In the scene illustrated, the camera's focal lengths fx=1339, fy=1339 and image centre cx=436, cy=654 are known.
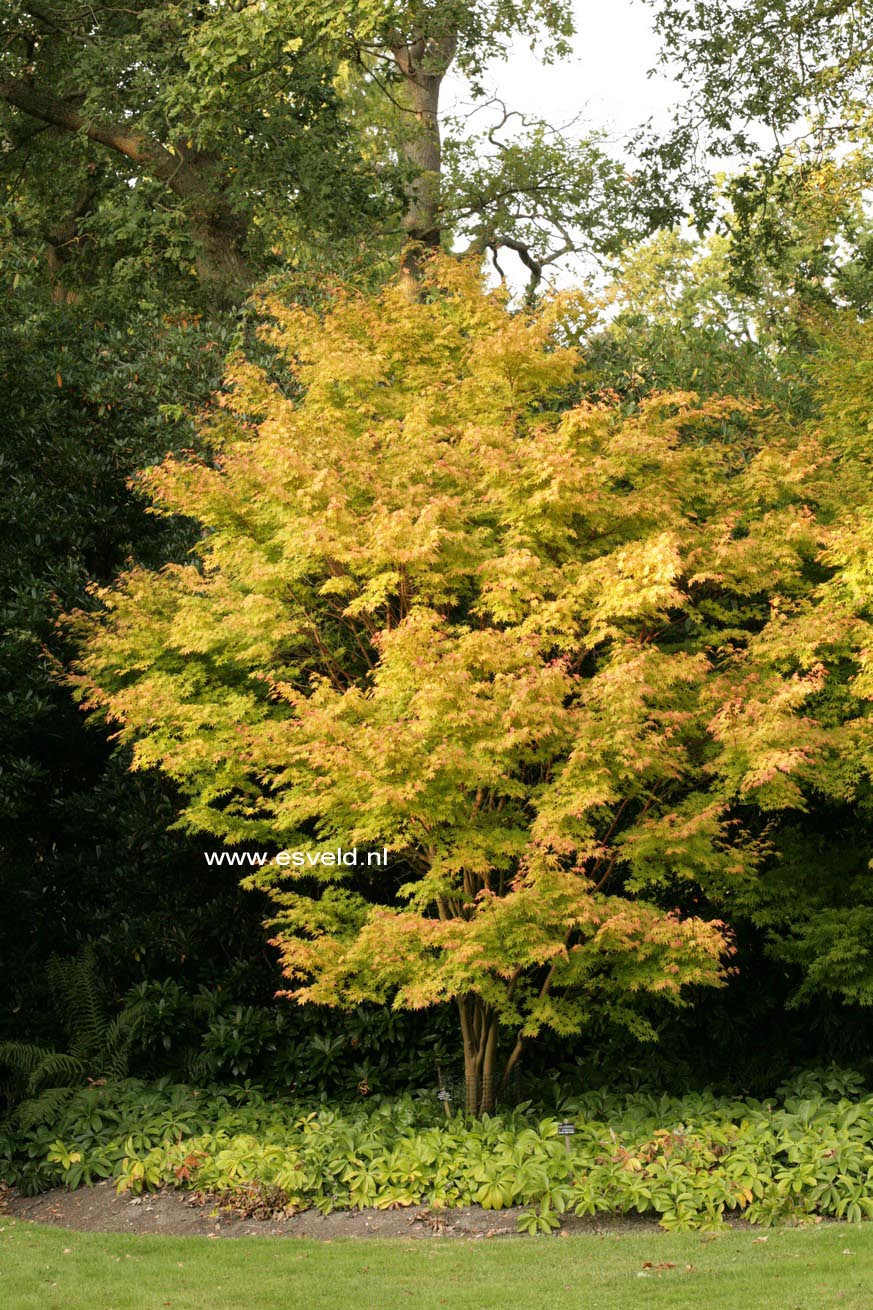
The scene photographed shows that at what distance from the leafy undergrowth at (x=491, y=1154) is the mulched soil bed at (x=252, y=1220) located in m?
0.10

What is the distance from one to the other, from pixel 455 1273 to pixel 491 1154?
2.03 m

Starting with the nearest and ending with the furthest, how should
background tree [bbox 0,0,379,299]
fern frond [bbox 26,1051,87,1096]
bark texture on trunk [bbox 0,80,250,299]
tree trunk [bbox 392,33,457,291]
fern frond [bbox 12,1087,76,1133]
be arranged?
1. fern frond [bbox 12,1087,76,1133]
2. fern frond [bbox 26,1051,87,1096]
3. background tree [bbox 0,0,379,299]
4. bark texture on trunk [bbox 0,80,250,299]
5. tree trunk [bbox 392,33,457,291]

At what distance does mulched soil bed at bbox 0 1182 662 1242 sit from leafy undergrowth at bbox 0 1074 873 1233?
10cm

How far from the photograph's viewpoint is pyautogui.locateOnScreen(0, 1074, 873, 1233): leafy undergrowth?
9.05 meters

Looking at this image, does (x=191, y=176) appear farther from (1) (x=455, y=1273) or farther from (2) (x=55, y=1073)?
(1) (x=455, y=1273)

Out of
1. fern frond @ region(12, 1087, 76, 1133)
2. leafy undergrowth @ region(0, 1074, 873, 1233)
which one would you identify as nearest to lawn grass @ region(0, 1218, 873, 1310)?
leafy undergrowth @ region(0, 1074, 873, 1233)

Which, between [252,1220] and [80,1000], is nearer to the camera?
[252,1220]

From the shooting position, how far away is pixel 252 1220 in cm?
970

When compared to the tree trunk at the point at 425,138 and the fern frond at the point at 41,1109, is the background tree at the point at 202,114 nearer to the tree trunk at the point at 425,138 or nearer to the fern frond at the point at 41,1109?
the tree trunk at the point at 425,138

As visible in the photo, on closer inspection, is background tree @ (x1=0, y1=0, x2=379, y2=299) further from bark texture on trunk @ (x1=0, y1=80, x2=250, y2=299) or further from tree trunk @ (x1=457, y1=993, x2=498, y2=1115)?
tree trunk @ (x1=457, y1=993, x2=498, y2=1115)

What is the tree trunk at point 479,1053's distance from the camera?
36.4 feet

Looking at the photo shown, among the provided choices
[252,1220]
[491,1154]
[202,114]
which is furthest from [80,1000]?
[202,114]

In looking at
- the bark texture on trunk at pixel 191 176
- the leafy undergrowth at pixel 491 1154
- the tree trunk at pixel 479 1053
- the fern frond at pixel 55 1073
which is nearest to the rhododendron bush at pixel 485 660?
the tree trunk at pixel 479 1053

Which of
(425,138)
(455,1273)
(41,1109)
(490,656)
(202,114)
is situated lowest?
(455,1273)
